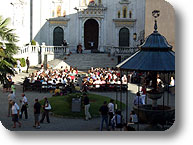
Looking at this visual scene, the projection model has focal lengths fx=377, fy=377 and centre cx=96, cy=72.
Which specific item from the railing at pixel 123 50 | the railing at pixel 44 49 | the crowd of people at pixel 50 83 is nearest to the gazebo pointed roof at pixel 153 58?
the crowd of people at pixel 50 83

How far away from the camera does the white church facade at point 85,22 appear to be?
44000 mm

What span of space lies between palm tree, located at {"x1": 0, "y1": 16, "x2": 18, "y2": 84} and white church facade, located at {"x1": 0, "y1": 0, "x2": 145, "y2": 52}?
26.9 metres

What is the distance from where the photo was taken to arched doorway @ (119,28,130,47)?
45625 mm

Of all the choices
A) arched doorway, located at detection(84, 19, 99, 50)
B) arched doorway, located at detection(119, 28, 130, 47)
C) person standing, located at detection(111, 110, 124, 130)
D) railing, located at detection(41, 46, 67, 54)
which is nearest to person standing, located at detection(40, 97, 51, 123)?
person standing, located at detection(111, 110, 124, 130)

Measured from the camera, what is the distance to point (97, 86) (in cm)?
2736

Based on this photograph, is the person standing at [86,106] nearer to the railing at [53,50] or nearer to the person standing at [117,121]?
the person standing at [117,121]

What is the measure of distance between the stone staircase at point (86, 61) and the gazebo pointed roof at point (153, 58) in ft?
76.5

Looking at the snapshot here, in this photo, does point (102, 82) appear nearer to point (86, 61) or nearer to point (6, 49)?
point (6, 49)

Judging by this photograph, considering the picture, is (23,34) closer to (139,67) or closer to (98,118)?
(98,118)

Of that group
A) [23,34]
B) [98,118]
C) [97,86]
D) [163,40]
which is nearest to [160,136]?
[163,40]

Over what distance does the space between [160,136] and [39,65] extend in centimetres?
2853

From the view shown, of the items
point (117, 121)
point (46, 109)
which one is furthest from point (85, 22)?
point (117, 121)

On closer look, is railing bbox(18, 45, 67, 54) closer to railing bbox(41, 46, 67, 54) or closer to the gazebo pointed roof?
railing bbox(41, 46, 67, 54)

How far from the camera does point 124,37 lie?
150ft
